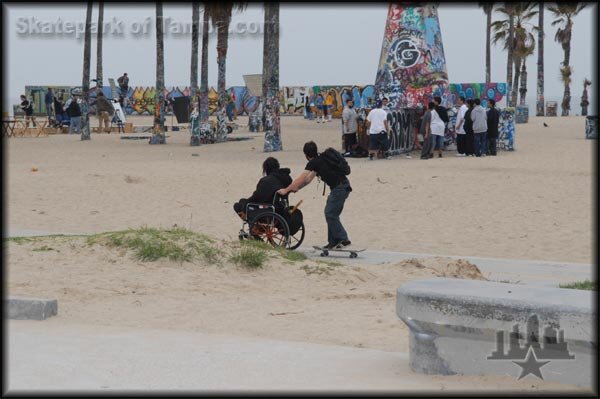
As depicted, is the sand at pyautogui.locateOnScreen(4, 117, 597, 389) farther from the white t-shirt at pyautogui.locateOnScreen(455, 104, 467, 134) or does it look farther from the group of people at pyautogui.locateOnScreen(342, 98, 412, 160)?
the white t-shirt at pyautogui.locateOnScreen(455, 104, 467, 134)

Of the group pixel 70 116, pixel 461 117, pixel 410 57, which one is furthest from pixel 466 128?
pixel 70 116

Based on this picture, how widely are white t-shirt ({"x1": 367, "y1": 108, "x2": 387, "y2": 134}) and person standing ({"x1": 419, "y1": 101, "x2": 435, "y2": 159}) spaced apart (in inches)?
51.0

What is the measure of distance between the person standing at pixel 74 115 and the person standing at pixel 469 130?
18566 millimetres

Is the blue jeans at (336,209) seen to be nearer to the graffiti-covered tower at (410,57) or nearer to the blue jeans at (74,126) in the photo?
the graffiti-covered tower at (410,57)

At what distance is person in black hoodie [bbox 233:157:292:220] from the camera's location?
37.1 ft

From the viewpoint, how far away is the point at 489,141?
Answer: 24.8 metres

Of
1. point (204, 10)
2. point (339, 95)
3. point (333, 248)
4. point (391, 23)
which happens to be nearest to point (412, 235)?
point (333, 248)

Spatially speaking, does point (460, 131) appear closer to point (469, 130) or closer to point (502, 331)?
point (469, 130)

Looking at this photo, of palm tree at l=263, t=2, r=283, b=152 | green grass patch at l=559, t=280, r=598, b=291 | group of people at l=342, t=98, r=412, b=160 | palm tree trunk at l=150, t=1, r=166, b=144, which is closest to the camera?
green grass patch at l=559, t=280, r=598, b=291

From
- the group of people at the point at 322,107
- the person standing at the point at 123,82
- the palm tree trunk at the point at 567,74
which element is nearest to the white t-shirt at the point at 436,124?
the group of people at the point at 322,107

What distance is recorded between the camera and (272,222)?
1127 centimetres

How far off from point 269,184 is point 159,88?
22.4m

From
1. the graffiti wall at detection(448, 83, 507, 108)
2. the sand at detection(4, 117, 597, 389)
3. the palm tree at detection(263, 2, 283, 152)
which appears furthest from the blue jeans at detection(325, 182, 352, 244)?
the graffiti wall at detection(448, 83, 507, 108)

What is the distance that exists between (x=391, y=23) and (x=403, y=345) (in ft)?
65.5
